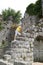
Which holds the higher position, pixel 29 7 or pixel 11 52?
pixel 29 7

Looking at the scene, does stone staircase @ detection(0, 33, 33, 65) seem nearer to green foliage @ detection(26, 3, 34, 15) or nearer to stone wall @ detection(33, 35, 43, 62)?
stone wall @ detection(33, 35, 43, 62)

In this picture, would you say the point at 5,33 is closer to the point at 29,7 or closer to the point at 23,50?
the point at 29,7

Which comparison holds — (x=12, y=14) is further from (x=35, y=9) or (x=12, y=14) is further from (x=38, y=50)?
(x=38, y=50)

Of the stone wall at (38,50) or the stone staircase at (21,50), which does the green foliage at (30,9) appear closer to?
the stone wall at (38,50)

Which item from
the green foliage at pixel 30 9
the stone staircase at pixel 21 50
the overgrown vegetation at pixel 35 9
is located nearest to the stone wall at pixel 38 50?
the stone staircase at pixel 21 50

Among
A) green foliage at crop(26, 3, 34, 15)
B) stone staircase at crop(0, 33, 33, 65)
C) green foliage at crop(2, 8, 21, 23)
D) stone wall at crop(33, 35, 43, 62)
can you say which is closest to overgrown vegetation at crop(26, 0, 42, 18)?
green foliage at crop(26, 3, 34, 15)

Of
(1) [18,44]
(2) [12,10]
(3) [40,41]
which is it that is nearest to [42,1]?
(3) [40,41]

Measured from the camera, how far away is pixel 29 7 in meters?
26.0

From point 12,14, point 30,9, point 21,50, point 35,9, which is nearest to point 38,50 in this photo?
point 21,50

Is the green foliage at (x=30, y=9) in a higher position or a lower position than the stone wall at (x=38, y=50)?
higher

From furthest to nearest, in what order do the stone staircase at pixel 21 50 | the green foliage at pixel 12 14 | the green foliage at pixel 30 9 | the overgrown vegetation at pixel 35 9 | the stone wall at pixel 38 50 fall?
the green foliage at pixel 12 14
the green foliage at pixel 30 9
the overgrown vegetation at pixel 35 9
the stone wall at pixel 38 50
the stone staircase at pixel 21 50

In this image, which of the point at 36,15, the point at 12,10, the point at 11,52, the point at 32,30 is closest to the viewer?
the point at 11,52

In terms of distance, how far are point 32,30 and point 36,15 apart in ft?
32.7

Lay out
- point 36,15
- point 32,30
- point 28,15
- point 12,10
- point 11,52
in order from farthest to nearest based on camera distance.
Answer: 1. point 12,10
2. point 28,15
3. point 36,15
4. point 32,30
5. point 11,52
